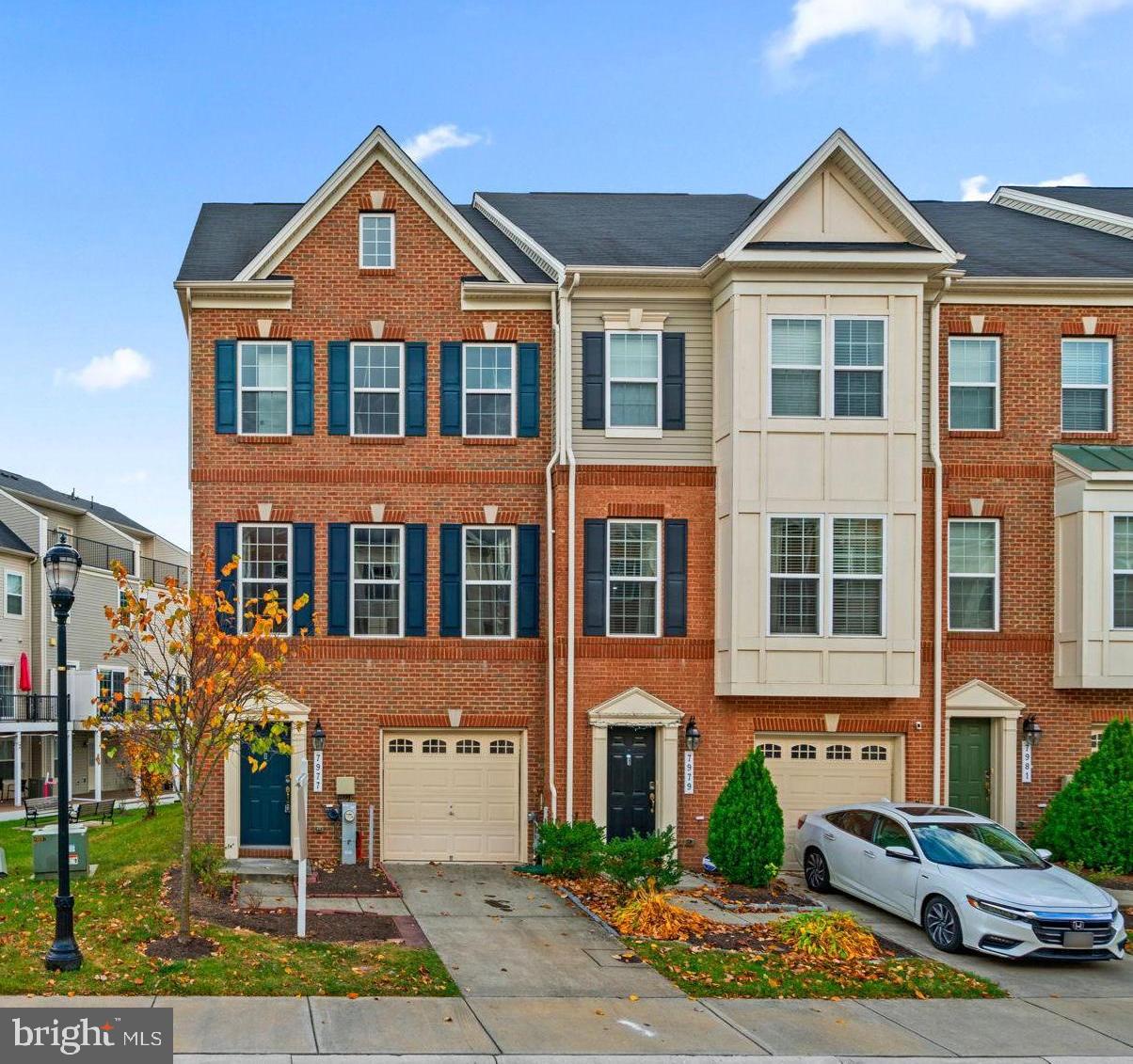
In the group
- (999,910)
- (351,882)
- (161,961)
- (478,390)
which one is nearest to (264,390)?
(478,390)

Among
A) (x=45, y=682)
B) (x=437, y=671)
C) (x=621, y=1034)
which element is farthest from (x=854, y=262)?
(x=45, y=682)

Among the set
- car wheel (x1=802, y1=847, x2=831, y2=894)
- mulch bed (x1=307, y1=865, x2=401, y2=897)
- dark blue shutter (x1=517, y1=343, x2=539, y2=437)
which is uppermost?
dark blue shutter (x1=517, y1=343, x2=539, y2=437)

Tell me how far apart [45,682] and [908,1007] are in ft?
116

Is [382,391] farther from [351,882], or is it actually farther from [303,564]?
[351,882]

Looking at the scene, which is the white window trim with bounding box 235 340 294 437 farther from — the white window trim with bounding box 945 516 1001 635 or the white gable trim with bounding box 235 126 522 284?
the white window trim with bounding box 945 516 1001 635

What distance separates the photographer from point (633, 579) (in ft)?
59.6

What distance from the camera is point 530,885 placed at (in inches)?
648

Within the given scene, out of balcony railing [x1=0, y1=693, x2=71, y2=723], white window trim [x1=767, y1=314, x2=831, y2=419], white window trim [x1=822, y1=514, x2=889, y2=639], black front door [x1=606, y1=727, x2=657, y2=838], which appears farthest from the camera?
balcony railing [x1=0, y1=693, x2=71, y2=723]

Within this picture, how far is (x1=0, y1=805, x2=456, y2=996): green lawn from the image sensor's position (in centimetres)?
1028

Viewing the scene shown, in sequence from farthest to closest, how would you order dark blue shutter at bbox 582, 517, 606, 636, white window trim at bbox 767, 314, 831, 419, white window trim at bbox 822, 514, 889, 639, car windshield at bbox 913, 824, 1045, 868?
dark blue shutter at bbox 582, 517, 606, 636
white window trim at bbox 767, 314, 831, 419
white window trim at bbox 822, 514, 889, 639
car windshield at bbox 913, 824, 1045, 868

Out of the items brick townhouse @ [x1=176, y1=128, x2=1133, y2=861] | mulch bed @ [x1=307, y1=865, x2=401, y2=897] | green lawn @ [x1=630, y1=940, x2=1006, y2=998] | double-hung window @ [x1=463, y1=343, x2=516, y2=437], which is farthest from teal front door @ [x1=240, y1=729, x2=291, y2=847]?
green lawn @ [x1=630, y1=940, x2=1006, y2=998]

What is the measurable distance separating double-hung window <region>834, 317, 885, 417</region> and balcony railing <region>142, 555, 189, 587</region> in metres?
37.3

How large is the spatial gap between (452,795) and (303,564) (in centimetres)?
441

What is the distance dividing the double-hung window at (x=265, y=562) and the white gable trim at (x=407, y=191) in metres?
4.04
